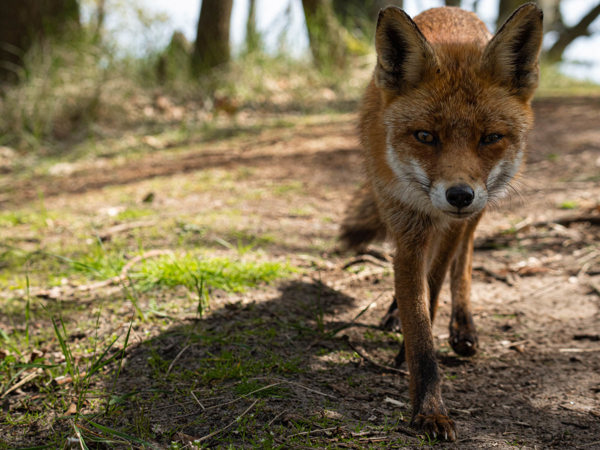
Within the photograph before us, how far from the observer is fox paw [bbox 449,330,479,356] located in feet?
10.0

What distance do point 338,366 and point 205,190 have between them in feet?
11.2

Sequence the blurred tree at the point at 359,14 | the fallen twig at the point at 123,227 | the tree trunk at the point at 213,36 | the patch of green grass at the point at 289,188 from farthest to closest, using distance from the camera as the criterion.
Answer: the blurred tree at the point at 359,14 → the tree trunk at the point at 213,36 → the patch of green grass at the point at 289,188 → the fallen twig at the point at 123,227

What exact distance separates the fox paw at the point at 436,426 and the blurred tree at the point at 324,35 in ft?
30.7

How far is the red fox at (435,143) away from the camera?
2404 millimetres

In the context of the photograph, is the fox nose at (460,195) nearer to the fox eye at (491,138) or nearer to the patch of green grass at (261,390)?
the fox eye at (491,138)

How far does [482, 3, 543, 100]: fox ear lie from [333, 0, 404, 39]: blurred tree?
8.89 m

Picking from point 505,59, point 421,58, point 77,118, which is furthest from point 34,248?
point 77,118

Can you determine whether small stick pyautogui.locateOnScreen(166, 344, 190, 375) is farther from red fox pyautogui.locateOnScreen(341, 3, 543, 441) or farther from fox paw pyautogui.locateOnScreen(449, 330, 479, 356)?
fox paw pyautogui.locateOnScreen(449, 330, 479, 356)

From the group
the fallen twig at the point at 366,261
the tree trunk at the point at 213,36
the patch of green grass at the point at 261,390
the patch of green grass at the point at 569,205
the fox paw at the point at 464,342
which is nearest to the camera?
the patch of green grass at the point at 261,390

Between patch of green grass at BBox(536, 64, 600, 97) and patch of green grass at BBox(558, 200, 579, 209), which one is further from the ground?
patch of green grass at BBox(536, 64, 600, 97)

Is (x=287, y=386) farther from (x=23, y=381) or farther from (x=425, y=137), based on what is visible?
(x=425, y=137)

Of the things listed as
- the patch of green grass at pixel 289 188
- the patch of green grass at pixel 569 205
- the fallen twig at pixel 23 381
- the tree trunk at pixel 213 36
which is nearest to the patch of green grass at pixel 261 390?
the fallen twig at pixel 23 381

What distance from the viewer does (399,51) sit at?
273cm

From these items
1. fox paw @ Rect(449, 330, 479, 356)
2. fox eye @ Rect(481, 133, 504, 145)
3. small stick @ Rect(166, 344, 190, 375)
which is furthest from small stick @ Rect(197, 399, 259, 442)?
fox eye @ Rect(481, 133, 504, 145)
